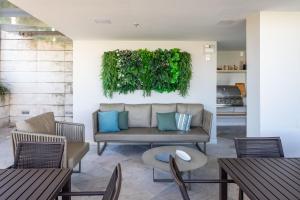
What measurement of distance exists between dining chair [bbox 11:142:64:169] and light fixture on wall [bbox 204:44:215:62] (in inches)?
162

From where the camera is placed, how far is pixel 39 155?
1.99 metres

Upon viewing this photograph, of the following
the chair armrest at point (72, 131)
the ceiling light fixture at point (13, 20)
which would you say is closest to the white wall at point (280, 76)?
the chair armrest at point (72, 131)

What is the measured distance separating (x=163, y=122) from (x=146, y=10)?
2.25 metres

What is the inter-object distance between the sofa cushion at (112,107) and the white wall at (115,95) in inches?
9.5

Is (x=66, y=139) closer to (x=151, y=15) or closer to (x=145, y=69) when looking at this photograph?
(x=151, y=15)

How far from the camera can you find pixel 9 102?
23.3ft

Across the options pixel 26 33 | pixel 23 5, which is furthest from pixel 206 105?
pixel 26 33

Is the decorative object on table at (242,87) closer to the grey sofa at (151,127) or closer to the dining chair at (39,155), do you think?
the grey sofa at (151,127)

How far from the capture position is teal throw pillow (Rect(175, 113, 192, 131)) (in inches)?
185

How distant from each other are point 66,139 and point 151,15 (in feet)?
6.80

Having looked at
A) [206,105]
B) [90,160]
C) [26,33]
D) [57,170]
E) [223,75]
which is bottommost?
[90,160]

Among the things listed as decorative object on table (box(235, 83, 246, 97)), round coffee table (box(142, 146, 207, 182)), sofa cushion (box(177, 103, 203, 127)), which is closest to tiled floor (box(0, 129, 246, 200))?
round coffee table (box(142, 146, 207, 182))

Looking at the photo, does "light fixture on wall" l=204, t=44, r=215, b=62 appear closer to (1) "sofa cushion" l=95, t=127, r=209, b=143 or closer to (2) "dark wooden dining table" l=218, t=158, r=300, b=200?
(1) "sofa cushion" l=95, t=127, r=209, b=143

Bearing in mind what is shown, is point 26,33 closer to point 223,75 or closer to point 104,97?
point 104,97
